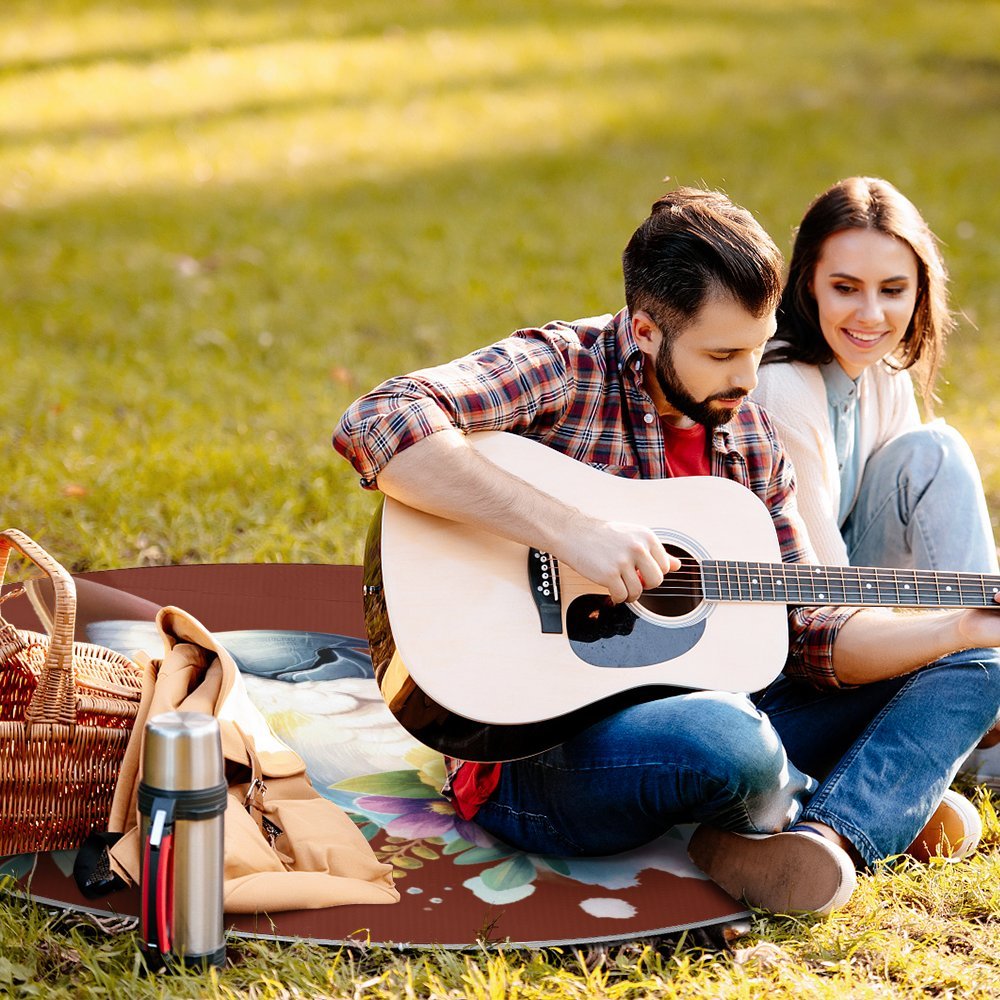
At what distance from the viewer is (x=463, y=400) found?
2.64 metres

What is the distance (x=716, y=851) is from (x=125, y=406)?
134 inches

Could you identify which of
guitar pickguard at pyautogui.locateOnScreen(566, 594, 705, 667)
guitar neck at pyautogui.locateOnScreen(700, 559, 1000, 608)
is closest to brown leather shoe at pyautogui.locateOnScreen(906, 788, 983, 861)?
guitar neck at pyautogui.locateOnScreen(700, 559, 1000, 608)

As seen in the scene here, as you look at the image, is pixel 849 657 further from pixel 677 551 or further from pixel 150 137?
pixel 150 137

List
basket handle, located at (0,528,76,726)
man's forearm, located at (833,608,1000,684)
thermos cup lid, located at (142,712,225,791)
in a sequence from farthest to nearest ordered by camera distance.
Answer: man's forearm, located at (833,608,1000,684) < basket handle, located at (0,528,76,726) < thermos cup lid, located at (142,712,225,791)

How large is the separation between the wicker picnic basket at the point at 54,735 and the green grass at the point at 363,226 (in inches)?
7.6

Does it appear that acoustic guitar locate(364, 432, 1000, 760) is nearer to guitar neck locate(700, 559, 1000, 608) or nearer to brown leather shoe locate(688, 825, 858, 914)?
guitar neck locate(700, 559, 1000, 608)

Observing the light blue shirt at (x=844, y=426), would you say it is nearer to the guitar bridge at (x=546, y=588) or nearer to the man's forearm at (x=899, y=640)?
the man's forearm at (x=899, y=640)

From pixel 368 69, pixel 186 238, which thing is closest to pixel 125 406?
pixel 186 238

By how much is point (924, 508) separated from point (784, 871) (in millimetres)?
1119

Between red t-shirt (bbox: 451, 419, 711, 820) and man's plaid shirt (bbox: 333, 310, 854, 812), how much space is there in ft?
0.11

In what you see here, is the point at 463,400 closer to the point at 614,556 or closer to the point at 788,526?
the point at 614,556

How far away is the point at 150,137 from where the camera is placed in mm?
8492

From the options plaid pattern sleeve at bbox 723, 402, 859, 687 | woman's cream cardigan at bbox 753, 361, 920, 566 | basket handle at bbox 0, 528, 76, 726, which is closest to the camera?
basket handle at bbox 0, 528, 76, 726

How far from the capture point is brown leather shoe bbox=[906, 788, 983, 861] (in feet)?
9.27
